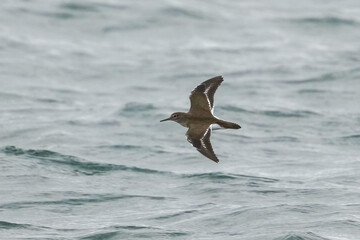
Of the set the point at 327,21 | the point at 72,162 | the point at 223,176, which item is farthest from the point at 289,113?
the point at 327,21

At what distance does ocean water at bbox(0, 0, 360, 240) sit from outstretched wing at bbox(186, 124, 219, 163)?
1929mm

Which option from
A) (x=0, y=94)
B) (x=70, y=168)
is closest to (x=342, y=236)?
(x=70, y=168)

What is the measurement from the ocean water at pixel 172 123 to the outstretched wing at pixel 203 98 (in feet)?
6.68

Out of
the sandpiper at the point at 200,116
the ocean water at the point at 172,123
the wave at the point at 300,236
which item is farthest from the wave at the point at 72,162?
the sandpiper at the point at 200,116

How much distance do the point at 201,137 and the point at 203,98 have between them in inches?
22.1

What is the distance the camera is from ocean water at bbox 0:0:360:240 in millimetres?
16375

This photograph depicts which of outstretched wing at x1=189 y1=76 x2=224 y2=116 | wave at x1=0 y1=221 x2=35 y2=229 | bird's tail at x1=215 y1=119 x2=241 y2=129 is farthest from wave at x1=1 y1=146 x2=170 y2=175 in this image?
bird's tail at x1=215 y1=119 x2=241 y2=129

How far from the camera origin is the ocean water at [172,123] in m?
16.4

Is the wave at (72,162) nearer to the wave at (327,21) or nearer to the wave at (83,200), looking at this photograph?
the wave at (83,200)

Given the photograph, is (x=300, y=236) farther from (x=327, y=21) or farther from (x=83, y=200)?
(x=327, y=21)

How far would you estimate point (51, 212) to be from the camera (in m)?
16.7

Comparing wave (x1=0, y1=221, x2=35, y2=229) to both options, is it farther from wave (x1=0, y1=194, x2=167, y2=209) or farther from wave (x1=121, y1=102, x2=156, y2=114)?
wave (x1=121, y1=102, x2=156, y2=114)

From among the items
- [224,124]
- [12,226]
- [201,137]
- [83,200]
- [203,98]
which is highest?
[203,98]

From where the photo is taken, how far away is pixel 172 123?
22750 millimetres
